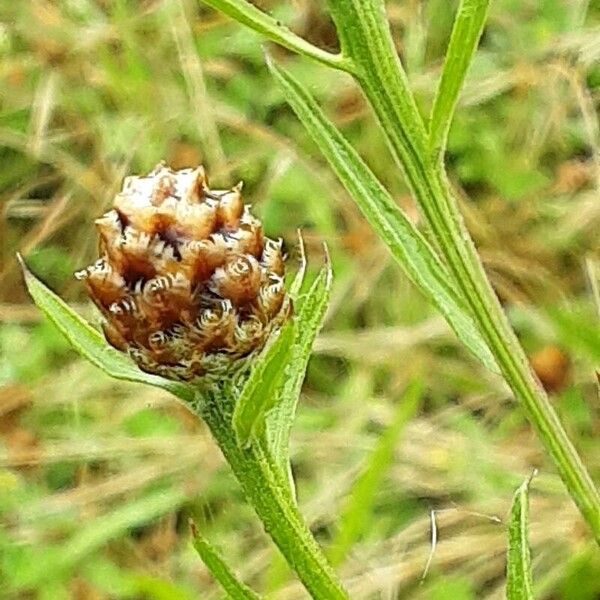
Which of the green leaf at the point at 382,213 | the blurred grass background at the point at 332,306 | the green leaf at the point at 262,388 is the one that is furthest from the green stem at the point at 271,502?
the blurred grass background at the point at 332,306

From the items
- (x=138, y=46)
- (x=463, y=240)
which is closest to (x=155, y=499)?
(x=138, y=46)

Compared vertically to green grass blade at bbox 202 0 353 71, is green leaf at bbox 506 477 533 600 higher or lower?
lower

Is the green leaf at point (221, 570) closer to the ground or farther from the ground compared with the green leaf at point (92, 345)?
closer to the ground

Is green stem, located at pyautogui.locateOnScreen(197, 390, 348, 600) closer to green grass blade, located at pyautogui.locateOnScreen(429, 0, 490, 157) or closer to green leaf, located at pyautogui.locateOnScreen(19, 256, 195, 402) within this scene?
green leaf, located at pyautogui.locateOnScreen(19, 256, 195, 402)

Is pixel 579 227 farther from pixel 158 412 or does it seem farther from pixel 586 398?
pixel 158 412

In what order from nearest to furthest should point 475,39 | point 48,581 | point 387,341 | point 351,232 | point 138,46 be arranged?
point 475,39 < point 48,581 < point 387,341 < point 351,232 < point 138,46

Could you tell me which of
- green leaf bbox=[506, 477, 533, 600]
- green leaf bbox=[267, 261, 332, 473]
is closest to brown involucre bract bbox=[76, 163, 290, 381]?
green leaf bbox=[267, 261, 332, 473]

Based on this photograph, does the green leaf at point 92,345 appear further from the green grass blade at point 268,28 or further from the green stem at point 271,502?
the green grass blade at point 268,28
